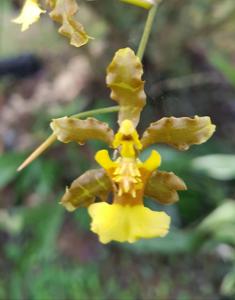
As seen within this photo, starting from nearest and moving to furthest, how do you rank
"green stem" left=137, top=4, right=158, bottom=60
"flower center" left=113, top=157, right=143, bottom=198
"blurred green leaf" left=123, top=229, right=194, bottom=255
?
"green stem" left=137, top=4, right=158, bottom=60 < "flower center" left=113, top=157, right=143, bottom=198 < "blurred green leaf" left=123, top=229, right=194, bottom=255

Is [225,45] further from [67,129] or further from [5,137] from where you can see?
[67,129]

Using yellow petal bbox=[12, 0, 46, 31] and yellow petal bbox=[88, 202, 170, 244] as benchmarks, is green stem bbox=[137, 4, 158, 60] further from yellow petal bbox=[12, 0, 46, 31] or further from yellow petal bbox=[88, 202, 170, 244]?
yellow petal bbox=[88, 202, 170, 244]

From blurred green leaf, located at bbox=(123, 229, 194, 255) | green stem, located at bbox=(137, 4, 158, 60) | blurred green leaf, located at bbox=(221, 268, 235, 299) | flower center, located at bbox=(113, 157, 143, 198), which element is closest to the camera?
green stem, located at bbox=(137, 4, 158, 60)

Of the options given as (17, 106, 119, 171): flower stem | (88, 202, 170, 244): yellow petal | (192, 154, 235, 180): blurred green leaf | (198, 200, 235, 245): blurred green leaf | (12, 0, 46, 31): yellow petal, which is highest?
(12, 0, 46, 31): yellow petal

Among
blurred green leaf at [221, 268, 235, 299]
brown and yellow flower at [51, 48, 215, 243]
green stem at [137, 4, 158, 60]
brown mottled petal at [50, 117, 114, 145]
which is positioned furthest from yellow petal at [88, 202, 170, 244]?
blurred green leaf at [221, 268, 235, 299]

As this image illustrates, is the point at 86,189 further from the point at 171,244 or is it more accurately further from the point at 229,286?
the point at 171,244

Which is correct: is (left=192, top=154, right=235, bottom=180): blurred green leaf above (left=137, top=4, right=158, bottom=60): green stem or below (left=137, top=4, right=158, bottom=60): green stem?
below
